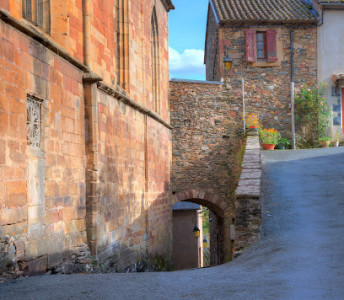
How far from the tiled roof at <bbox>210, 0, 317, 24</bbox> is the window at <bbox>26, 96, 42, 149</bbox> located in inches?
497

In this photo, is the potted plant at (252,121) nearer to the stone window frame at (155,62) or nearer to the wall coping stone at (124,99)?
the stone window frame at (155,62)

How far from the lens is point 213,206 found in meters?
16.8

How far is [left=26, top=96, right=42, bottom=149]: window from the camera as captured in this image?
5869 millimetres

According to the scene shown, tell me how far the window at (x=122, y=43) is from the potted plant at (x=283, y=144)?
27.9 ft

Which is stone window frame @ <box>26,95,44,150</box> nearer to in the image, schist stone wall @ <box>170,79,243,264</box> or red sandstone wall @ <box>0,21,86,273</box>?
red sandstone wall @ <box>0,21,86,273</box>

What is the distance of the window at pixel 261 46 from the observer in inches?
696

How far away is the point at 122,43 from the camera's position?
1022 cm

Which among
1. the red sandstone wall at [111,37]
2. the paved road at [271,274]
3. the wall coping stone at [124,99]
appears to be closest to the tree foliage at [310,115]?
the red sandstone wall at [111,37]

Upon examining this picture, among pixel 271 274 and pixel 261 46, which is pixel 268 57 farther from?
pixel 271 274

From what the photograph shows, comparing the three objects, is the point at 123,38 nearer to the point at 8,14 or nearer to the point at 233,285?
the point at 8,14

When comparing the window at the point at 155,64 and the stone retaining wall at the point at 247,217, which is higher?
the window at the point at 155,64

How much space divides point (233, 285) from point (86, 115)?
413cm

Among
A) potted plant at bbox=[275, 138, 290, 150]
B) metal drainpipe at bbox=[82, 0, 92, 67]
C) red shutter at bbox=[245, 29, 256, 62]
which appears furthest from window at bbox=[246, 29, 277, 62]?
metal drainpipe at bbox=[82, 0, 92, 67]

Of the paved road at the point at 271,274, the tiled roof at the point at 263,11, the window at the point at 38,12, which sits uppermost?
the tiled roof at the point at 263,11
